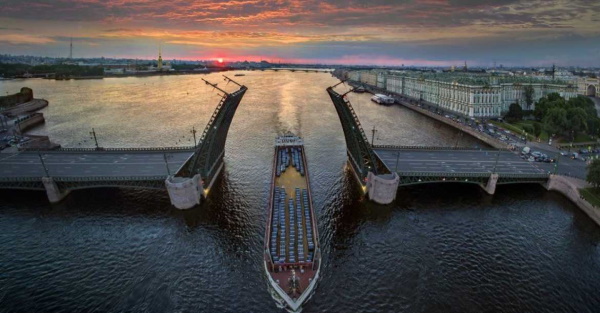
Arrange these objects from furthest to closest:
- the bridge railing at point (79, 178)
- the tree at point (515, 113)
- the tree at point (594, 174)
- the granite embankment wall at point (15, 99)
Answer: the granite embankment wall at point (15, 99), the tree at point (515, 113), the bridge railing at point (79, 178), the tree at point (594, 174)

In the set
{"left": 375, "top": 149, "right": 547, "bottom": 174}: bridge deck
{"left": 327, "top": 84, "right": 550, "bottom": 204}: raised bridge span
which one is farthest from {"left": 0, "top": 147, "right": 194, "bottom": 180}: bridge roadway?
{"left": 375, "top": 149, "right": 547, "bottom": 174}: bridge deck

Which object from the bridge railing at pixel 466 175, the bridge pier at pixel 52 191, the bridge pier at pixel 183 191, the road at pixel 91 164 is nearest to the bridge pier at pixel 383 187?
the bridge railing at pixel 466 175

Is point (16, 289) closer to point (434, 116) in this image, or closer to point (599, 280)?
point (599, 280)

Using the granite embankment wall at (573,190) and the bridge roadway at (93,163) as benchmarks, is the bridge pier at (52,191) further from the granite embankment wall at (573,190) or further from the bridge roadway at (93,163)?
the granite embankment wall at (573,190)

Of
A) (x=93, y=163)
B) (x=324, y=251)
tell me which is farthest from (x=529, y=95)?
(x=93, y=163)

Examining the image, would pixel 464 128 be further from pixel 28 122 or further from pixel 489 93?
pixel 28 122

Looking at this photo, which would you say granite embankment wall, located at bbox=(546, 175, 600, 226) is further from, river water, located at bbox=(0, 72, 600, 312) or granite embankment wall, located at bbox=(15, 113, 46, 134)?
granite embankment wall, located at bbox=(15, 113, 46, 134)

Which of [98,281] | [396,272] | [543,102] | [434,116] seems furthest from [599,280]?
[434,116]
